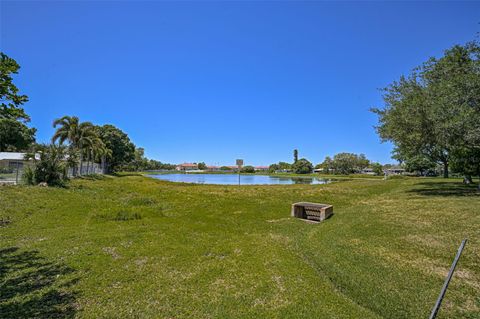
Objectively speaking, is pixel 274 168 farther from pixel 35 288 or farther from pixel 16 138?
pixel 35 288

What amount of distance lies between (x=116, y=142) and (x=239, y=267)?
202 feet

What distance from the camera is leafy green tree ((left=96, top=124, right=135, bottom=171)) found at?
55.2 m

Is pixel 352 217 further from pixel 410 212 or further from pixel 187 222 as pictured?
pixel 187 222

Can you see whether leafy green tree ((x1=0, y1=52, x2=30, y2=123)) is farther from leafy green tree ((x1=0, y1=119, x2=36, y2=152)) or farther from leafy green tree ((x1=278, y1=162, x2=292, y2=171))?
leafy green tree ((x1=278, y1=162, x2=292, y2=171))

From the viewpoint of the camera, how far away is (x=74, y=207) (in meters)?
11.2

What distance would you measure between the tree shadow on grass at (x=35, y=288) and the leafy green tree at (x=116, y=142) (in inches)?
2235

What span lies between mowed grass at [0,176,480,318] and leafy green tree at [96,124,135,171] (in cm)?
5255

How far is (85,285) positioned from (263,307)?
3.07m

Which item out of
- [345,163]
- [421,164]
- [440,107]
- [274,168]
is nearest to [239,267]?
[440,107]

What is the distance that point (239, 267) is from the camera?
489cm

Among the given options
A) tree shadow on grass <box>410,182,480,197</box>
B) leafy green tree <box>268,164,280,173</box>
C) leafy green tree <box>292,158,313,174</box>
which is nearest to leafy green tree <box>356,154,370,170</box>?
leafy green tree <box>292,158,313,174</box>

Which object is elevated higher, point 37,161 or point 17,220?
point 37,161

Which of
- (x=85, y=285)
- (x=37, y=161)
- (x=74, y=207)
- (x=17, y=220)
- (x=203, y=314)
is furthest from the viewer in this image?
(x=37, y=161)

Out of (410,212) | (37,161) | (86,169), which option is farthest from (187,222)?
(86,169)
